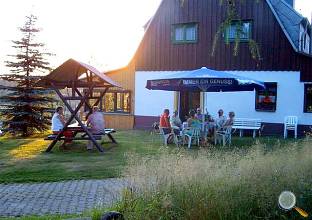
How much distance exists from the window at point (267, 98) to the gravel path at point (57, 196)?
14113 mm

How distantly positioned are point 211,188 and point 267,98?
56.7 feet

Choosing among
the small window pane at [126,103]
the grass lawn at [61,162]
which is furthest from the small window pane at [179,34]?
the grass lawn at [61,162]

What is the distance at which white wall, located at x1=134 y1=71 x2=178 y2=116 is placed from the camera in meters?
Result: 24.5

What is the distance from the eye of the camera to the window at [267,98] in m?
21.8

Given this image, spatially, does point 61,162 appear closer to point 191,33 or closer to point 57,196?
point 57,196

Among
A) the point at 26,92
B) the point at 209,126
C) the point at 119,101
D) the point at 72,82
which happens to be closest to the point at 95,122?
the point at 72,82

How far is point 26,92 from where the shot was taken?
72.4 feet

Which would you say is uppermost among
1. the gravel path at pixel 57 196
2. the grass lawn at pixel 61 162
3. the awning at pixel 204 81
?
the awning at pixel 204 81

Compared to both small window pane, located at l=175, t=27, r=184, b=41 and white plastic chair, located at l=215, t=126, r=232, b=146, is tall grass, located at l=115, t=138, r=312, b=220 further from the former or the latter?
A: small window pane, located at l=175, t=27, r=184, b=41

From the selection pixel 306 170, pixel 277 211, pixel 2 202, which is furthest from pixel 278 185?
pixel 2 202

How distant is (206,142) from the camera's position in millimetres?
15469

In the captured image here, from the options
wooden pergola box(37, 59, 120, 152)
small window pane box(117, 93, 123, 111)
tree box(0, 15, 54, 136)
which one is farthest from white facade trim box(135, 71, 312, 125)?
wooden pergola box(37, 59, 120, 152)

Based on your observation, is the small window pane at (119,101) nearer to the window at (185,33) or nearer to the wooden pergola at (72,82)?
the window at (185,33)

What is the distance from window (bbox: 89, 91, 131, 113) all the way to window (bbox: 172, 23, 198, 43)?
4141 mm
